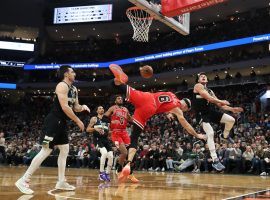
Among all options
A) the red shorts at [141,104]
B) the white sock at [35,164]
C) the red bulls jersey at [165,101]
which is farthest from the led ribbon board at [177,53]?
the white sock at [35,164]

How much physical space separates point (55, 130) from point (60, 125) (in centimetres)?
14

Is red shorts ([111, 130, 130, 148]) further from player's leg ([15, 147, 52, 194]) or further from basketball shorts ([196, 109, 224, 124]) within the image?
player's leg ([15, 147, 52, 194])

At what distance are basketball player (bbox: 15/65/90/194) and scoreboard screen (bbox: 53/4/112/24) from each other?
3254 centimetres

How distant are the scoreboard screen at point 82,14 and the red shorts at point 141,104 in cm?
3165

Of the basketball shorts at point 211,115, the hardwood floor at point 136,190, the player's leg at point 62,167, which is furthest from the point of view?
the basketball shorts at point 211,115

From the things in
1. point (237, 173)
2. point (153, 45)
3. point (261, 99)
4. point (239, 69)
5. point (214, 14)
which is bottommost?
point (237, 173)

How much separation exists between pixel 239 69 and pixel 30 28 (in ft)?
81.7

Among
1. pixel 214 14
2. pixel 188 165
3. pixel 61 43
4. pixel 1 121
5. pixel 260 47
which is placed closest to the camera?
pixel 188 165

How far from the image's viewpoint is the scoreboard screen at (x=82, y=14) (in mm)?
38875

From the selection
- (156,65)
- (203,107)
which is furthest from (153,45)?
(203,107)

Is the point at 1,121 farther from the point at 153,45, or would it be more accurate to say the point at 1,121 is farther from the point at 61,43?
the point at 153,45

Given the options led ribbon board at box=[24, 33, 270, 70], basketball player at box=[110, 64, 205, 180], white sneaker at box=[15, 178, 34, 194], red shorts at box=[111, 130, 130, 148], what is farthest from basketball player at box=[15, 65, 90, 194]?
led ribbon board at box=[24, 33, 270, 70]

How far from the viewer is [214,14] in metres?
34.2

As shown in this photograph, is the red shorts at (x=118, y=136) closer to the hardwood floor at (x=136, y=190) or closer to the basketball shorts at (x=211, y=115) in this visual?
the hardwood floor at (x=136, y=190)
